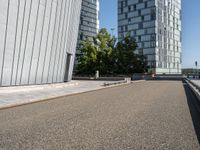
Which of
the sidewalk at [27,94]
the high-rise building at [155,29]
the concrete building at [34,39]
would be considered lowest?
the sidewalk at [27,94]

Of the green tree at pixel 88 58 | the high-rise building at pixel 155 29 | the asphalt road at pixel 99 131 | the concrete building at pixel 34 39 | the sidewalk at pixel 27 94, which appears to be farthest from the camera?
the high-rise building at pixel 155 29

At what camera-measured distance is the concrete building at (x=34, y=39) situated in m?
16.3

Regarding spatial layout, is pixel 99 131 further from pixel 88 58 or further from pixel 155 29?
pixel 155 29

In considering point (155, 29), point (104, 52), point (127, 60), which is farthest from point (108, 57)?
→ point (155, 29)

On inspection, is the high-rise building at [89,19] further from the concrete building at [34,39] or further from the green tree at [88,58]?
the concrete building at [34,39]

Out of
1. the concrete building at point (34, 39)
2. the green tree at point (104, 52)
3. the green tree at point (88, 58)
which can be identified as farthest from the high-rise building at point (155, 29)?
the concrete building at point (34, 39)

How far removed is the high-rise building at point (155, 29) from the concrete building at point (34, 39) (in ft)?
187

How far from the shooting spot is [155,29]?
272 ft

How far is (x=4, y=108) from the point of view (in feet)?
34.0

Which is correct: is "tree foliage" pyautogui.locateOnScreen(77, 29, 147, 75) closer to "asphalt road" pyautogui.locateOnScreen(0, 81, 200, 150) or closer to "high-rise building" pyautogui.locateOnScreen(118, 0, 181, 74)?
"high-rise building" pyautogui.locateOnScreen(118, 0, 181, 74)

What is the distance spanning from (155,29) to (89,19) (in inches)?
1374

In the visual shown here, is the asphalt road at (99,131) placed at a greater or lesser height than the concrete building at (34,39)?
lesser

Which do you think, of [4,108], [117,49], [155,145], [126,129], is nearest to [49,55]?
[4,108]

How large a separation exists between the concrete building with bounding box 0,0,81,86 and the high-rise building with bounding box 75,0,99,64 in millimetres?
76154
